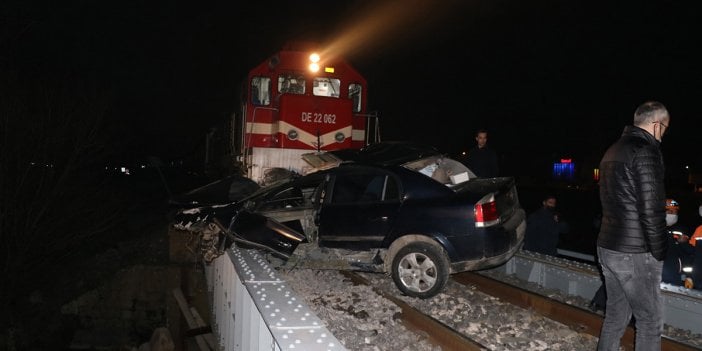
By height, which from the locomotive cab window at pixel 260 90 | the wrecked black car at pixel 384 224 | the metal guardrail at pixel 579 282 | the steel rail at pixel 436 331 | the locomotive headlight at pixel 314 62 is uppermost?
the locomotive headlight at pixel 314 62

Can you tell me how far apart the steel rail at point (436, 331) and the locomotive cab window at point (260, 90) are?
6.64 metres

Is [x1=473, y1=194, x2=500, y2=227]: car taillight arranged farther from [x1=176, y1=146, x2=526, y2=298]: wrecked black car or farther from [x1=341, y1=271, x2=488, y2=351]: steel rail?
[x1=341, y1=271, x2=488, y2=351]: steel rail

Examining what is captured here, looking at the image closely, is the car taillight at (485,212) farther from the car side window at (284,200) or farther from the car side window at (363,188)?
the car side window at (284,200)

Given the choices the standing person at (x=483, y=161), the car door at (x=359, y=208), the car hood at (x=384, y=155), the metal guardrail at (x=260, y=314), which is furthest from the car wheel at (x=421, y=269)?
the standing person at (x=483, y=161)

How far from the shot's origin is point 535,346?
15.3 ft

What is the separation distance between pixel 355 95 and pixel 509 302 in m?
7.10

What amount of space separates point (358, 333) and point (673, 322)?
300 cm

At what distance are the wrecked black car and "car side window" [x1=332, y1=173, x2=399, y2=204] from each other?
0.01 metres

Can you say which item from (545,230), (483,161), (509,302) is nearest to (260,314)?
(509,302)

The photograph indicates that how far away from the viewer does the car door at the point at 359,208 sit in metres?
6.05

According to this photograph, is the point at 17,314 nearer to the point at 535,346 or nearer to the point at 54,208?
the point at 54,208

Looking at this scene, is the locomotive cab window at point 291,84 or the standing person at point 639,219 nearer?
the standing person at point 639,219

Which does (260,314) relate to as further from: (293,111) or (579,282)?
(293,111)

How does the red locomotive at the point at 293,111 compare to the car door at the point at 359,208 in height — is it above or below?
above
